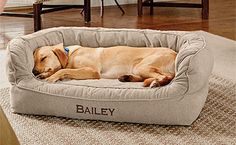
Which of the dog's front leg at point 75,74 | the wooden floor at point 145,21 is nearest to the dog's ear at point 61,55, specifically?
the dog's front leg at point 75,74

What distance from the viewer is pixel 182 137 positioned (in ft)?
6.87

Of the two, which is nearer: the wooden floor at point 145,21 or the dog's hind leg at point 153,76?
the dog's hind leg at point 153,76

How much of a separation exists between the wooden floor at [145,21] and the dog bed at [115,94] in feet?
5.25

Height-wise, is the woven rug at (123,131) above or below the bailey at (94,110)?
below

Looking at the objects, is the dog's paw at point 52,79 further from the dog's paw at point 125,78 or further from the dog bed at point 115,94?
the dog's paw at point 125,78

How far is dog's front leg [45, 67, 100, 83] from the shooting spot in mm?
2403

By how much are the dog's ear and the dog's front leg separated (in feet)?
0.38

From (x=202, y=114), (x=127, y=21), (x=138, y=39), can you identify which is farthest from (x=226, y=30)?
(x=202, y=114)

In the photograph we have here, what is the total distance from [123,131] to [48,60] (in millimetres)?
653

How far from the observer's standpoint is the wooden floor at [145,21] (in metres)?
4.28

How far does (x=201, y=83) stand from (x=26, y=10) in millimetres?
3416

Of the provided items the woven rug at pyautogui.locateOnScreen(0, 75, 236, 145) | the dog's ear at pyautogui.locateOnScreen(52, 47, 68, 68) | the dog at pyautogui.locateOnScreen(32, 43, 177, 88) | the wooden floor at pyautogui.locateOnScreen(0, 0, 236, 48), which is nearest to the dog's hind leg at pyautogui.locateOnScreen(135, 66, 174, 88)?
the dog at pyautogui.locateOnScreen(32, 43, 177, 88)

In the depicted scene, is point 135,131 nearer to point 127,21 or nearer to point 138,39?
point 138,39

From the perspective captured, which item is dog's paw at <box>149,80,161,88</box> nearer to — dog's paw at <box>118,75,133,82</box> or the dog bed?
the dog bed
